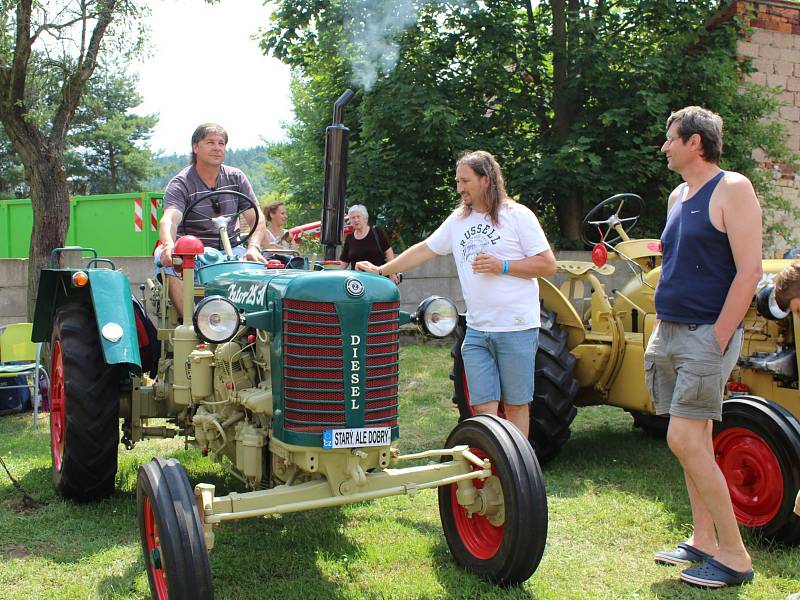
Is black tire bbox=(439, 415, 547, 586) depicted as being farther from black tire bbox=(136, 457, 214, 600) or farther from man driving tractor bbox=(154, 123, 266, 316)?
man driving tractor bbox=(154, 123, 266, 316)

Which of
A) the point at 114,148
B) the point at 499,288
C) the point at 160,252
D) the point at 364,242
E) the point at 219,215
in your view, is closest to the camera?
the point at 499,288

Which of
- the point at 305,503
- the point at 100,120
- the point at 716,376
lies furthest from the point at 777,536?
the point at 100,120

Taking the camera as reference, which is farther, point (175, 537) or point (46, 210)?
point (46, 210)

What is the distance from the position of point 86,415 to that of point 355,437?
168 cm

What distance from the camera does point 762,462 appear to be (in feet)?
11.6

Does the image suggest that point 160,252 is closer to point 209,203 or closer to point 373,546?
point 209,203

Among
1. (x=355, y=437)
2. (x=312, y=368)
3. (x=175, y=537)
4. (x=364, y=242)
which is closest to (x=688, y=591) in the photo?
(x=355, y=437)

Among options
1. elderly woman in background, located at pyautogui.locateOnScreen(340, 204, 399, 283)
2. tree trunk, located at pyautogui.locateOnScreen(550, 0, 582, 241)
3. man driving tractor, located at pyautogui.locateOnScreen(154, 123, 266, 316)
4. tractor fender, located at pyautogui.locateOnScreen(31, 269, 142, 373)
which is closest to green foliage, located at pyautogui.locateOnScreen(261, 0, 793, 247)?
tree trunk, located at pyautogui.locateOnScreen(550, 0, 582, 241)

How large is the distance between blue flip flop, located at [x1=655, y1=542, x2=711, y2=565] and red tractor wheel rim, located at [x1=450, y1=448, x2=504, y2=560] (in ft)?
2.36

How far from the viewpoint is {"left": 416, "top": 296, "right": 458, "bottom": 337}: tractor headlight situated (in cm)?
343

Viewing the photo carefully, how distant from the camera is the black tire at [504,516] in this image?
295 cm

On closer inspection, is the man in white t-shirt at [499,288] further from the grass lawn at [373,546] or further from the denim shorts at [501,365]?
the grass lawn at [373,546]

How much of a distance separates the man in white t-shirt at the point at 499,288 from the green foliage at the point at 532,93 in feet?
19.7

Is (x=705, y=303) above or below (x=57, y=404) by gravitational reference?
above
